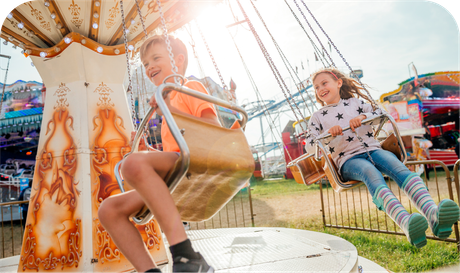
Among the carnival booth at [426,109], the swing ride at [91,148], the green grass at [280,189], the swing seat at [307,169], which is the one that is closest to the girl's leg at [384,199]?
the swing ride at [91,148]

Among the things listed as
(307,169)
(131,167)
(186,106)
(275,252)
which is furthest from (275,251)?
(131,167)

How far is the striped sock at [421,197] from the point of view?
62.7 inches

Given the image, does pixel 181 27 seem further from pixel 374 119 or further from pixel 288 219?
pixel 288 219

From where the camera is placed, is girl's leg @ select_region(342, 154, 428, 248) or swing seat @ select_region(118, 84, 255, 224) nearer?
swing seat @ select_region(118, 84, 255, 224)

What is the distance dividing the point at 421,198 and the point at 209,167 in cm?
139

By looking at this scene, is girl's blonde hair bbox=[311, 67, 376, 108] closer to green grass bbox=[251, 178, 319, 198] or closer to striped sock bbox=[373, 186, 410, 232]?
striped sock bbox=[373, 186, 410, 232]

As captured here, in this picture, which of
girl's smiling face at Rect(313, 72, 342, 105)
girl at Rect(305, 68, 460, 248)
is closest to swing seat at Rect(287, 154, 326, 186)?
girl at Rect(305, 68, 460, 248)

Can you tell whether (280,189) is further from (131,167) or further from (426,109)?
(131,167)

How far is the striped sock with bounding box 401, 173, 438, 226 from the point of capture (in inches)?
62.7

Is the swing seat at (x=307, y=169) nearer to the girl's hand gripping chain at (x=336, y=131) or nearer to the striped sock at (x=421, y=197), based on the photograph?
the girl's hand gripping chain at (x=336, y=131)

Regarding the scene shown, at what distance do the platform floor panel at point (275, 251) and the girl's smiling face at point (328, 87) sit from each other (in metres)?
1.37

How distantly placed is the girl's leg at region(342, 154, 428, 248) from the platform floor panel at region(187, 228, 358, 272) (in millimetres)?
613

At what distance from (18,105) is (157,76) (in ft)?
45.2

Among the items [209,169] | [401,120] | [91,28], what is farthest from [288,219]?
[401,120]
